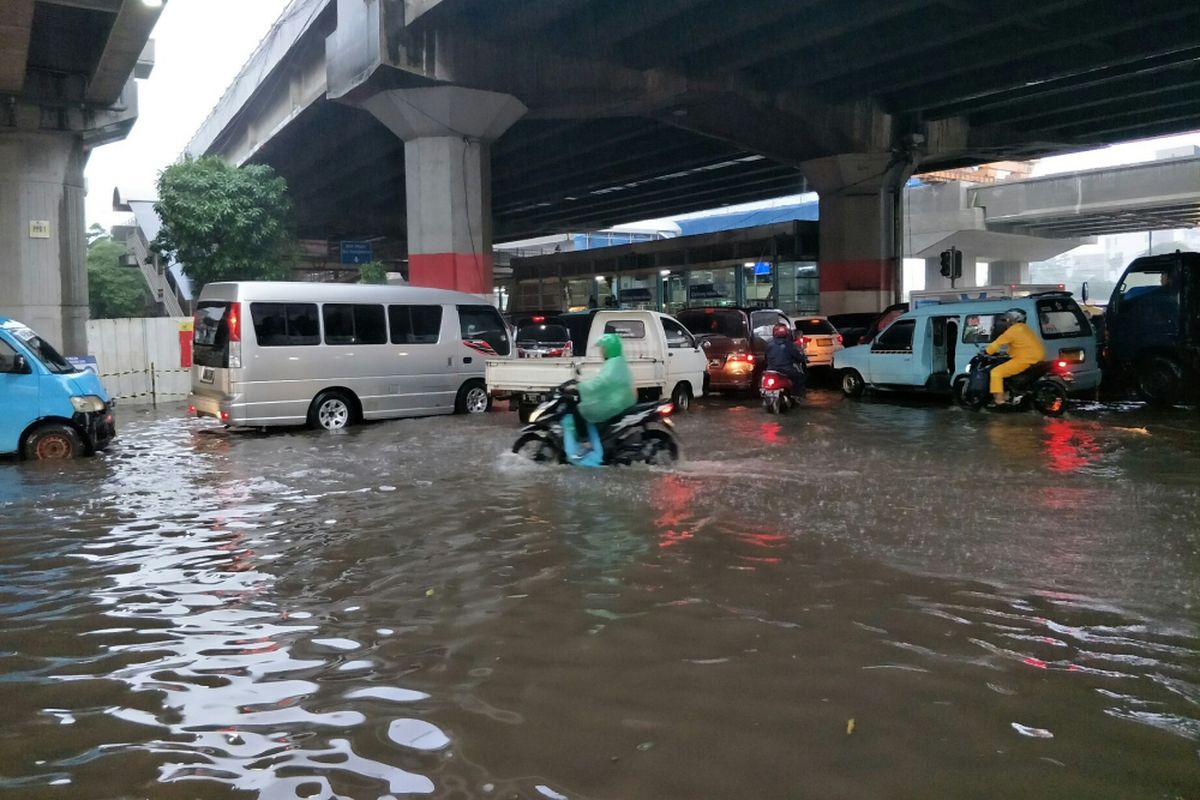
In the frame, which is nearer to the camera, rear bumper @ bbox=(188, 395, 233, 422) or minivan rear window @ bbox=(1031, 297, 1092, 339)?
rear bumper @ bbox=(188, 395, 233, 422)

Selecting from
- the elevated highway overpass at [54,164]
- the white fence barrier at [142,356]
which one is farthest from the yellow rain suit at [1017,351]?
the elevated highway overpass at [54,164]

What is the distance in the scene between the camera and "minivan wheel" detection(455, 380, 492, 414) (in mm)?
14320

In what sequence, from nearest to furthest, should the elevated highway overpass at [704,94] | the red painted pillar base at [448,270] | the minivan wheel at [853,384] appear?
the minivan wheel at [853,384], the elevated highway overpass at [704,94], the red painted pillar base at [448,270]

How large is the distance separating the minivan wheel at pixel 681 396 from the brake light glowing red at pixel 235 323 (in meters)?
6.27

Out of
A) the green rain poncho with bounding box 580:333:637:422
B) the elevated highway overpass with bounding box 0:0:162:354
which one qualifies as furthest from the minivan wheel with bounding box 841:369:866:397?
the elevated highway overpass with bounding box 0:0:162:354

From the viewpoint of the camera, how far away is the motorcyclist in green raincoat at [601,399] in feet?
28.4

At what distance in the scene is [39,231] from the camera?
20469 millimetres

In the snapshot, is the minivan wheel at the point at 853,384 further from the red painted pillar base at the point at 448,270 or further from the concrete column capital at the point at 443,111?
the concrete column capital at the point at 443,111

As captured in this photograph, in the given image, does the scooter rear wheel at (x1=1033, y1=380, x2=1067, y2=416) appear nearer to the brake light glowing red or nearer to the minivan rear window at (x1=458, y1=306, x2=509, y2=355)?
the minivan rear window at (x1=458, y1=306, x2=509, y2=355)

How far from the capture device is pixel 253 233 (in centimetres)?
2444

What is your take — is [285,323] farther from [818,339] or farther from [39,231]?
[39,231]

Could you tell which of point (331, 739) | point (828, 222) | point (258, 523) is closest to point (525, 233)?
point (828, 222)

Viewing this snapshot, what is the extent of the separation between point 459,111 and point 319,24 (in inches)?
192

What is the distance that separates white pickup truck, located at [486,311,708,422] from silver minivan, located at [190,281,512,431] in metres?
1.19
